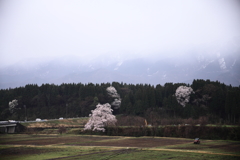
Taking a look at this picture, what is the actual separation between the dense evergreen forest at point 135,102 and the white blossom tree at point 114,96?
2.01m

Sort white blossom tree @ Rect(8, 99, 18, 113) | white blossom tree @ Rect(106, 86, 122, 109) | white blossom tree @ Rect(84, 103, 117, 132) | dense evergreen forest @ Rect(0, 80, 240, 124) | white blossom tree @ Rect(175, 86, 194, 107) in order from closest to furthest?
white blossom tree @ Rect(84, 103, 117, 132), dense evergreen forest @ Rect(0, 80, 240, 124), white blossom tree @ Rect(175, 86, 194, 107), white blossom tree @ Rect(8, 99, 18, 113), white blossom tree @ Rect(106, 86, 122, 109)

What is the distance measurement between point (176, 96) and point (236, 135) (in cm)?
4215

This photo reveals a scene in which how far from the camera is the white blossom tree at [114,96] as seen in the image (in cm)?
11856

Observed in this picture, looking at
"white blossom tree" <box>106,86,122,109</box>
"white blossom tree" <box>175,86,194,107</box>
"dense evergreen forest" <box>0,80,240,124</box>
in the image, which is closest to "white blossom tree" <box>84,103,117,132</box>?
"dense evergreen forest" <box>0,80,240,124</box>

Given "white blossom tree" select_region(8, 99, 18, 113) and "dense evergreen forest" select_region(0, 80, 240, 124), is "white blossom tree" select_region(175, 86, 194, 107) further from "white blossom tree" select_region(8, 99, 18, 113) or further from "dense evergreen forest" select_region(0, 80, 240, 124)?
"white blossom tree" select_region(8, 99, 18, 113)

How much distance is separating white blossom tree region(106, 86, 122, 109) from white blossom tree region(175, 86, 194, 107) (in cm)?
3024

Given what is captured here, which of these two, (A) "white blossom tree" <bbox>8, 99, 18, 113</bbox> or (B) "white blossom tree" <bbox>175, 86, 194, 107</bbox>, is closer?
(B) "white blossom tree" <bbox>175, 86, 194, 107</bbox>

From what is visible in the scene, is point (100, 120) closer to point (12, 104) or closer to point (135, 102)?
point (135, 102)

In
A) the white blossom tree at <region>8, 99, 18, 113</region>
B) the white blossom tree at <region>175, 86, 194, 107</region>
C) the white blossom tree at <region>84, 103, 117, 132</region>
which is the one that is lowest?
the white blossom tree at <region>84, 103, 117, 132</region>

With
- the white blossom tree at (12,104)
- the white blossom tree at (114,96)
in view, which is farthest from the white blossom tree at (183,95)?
the white blossom tree at (12,104)

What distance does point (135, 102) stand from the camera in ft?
339

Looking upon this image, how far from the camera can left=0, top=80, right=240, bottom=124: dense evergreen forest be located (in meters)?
84.3

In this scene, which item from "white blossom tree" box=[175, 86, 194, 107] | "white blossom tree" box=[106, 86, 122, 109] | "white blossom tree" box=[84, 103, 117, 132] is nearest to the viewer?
"white blossom tree" box=[84, 103, 117, 132]

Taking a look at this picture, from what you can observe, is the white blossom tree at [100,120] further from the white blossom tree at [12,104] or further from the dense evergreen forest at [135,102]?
the white blossom tree at [12,104]
